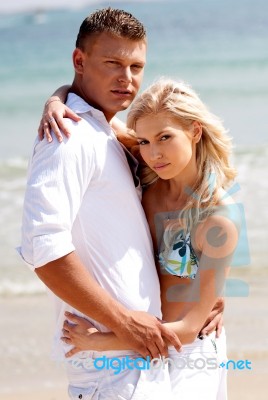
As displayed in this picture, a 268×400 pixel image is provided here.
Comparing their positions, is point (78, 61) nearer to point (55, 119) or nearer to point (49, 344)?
point (55, 119)

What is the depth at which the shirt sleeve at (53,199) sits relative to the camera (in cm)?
272

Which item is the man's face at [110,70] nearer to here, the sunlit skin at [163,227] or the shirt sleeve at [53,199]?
the sunlit skin at [163,227]

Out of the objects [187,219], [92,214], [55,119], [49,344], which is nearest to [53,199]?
[92,214]

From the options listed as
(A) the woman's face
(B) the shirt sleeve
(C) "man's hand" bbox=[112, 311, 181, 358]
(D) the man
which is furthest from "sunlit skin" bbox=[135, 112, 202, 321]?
(B) the shirt sleeve

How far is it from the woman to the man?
0.11m

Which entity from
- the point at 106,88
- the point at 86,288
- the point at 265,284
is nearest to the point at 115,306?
the point at 86,288

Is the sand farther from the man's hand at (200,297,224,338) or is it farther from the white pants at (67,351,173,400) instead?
the white pants at (67,351,173,400)

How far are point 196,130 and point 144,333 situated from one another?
780 millimetres

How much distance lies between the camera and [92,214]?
113 inches

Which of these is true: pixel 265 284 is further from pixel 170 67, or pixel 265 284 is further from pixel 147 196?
pixel 170 67

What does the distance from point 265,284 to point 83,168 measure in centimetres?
426

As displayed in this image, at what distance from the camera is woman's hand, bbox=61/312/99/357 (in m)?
2.88

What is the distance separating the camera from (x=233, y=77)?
61.2ft

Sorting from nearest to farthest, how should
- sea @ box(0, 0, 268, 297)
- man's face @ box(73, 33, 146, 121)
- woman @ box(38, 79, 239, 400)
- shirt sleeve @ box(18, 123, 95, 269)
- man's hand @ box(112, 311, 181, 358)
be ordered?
shirt sleeve @ box(18, 123, 95, 269) → man's hand @ box(112, 311, 181, 358) → woman @ box(38, 79, 239, 400) → man's face @ box(73, 33, 146, 121) → sea @ box(0, 0, 268, 297)
